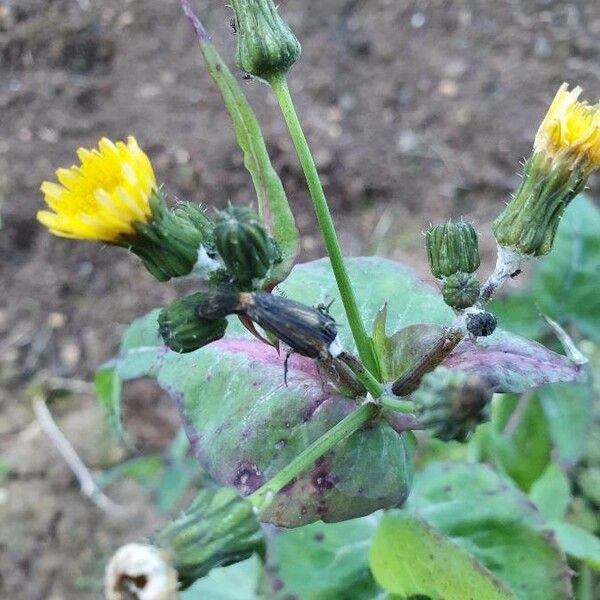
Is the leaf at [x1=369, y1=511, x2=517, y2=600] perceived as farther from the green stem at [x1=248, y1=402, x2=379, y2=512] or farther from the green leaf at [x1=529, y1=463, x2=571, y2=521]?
the green leaf at [x1=529, y1=463, x2=571, y2=521]

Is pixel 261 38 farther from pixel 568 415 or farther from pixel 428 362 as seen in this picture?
pixel 568 415

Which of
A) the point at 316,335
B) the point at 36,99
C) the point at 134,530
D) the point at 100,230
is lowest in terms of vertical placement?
the point at 134,530

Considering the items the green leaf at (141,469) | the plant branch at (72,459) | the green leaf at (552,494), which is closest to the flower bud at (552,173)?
the green leaf at (552,494)

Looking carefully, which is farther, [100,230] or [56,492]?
[56,492]

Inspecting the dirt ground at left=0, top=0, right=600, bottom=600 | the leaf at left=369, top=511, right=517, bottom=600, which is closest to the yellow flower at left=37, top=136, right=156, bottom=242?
the leaf at left=369, top=511, right=517, bottom=600

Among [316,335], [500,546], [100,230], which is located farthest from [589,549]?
[100,230]

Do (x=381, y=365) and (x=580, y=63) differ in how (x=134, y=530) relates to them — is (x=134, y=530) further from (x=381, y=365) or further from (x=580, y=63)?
(x=580, y=63)

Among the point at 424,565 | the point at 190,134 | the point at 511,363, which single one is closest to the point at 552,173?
the point at 511,363
